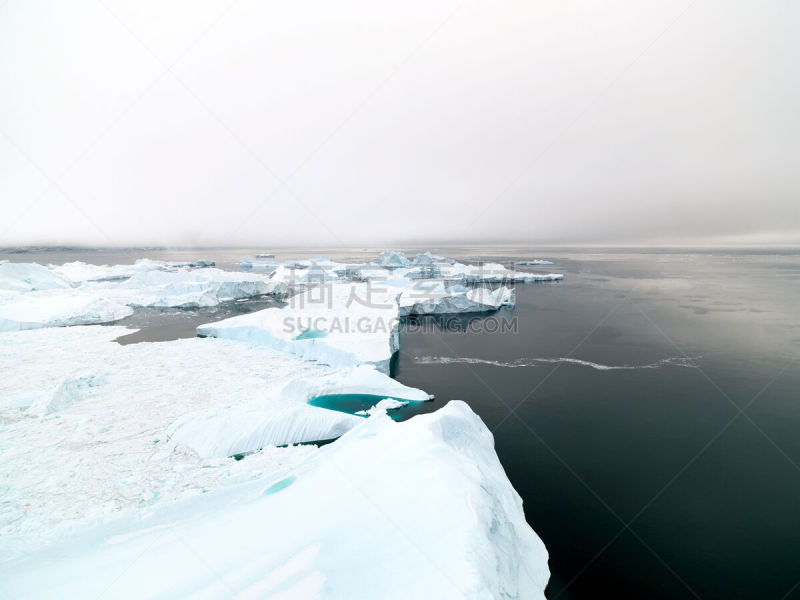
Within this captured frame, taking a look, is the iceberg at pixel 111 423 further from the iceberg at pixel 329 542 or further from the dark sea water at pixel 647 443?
the dark sea water at pixel 647 443

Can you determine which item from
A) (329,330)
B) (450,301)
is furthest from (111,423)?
(450,301)

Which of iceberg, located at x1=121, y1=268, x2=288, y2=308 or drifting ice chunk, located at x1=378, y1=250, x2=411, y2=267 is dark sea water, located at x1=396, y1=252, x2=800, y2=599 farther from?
drifting ice chunk, located at x1=378, y1=250, x2=411, y2=267

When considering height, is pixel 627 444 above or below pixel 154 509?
below

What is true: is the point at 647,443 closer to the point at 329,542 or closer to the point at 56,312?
the point at 329,542

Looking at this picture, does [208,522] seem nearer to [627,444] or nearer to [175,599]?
[175,599]

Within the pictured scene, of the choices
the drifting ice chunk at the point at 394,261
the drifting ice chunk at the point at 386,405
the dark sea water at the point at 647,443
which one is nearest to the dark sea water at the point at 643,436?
the dark sea water at the point at 647,443

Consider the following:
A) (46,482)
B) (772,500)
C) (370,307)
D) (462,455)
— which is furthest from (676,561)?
(370,307)
